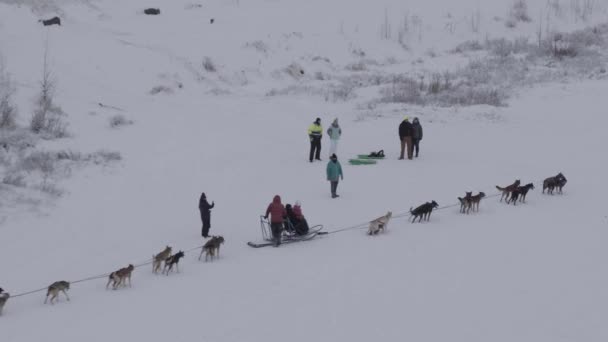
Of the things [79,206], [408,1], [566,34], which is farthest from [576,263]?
[408,1]

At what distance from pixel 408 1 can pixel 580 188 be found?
39.8 metres

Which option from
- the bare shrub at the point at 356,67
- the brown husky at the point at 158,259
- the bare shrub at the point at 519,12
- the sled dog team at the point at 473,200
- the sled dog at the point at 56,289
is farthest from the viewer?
the bare shrub at the point at 519,12

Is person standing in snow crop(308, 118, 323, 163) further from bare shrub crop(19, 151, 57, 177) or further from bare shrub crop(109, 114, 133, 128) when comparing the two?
bare shrub crop(19, 151, 57, 177)

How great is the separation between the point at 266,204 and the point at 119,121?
31.4 feet

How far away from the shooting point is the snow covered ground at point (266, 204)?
9.03 meters

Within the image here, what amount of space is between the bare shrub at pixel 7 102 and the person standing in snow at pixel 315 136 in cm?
1051

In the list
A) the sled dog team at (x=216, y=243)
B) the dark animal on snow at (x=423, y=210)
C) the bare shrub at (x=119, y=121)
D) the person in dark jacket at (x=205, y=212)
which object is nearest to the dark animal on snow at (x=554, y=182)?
the sled dog team at (x=216, y=243)

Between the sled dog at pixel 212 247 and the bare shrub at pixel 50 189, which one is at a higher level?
the bare shrub at pixel 50 189

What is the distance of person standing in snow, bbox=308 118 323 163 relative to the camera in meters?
20.7

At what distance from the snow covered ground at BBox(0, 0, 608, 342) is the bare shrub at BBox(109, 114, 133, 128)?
2.14ft

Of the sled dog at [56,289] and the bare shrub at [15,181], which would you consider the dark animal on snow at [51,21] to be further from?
the sled dog at [56,289]

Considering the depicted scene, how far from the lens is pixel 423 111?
1096 inches

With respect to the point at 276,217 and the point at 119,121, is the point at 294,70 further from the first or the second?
the point at 276,217

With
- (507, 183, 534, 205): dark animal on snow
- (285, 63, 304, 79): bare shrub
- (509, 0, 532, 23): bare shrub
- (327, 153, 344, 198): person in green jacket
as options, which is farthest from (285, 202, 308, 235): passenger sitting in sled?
(509, 0, 532, 23): bare shrub
